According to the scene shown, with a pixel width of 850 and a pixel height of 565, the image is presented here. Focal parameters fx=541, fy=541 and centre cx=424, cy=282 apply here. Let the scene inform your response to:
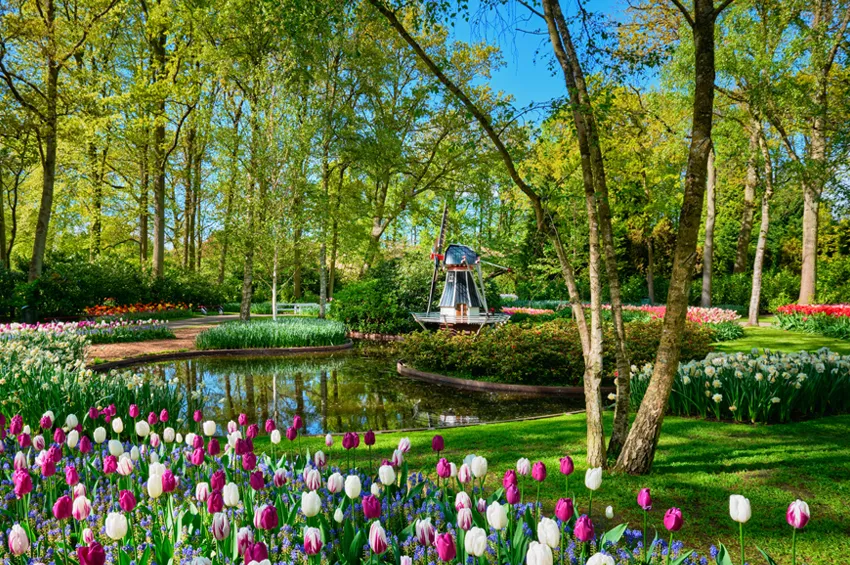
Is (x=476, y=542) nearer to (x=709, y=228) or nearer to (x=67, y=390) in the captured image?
(x=67, y=390)

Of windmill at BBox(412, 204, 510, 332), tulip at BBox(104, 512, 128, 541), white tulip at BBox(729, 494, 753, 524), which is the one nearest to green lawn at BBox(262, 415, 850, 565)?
white tulip at BBox(729, 494, 753, 524)

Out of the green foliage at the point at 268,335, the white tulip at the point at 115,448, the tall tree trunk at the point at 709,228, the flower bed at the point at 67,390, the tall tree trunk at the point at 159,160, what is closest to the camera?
the white tulip at the point at 115,448

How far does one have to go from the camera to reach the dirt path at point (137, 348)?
12.4m

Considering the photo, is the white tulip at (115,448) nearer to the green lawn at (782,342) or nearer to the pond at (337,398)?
the pond at (337,398)

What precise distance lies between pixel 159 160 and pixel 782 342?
2326 cm

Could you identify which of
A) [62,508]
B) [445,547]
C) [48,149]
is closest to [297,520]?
[62,508]

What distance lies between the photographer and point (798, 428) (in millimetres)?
5840

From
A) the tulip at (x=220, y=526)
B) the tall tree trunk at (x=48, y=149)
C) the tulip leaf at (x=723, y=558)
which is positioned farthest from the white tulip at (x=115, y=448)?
the tall tree trunk at (x=48, y=149)

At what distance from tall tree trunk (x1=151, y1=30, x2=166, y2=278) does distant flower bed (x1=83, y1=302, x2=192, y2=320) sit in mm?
1556

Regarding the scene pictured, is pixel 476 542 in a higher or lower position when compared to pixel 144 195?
lower

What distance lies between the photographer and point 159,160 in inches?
902

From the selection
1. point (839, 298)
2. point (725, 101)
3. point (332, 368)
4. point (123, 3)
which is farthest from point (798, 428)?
point (123, 3)

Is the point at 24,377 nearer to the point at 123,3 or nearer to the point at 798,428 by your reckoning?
the point at 798,428

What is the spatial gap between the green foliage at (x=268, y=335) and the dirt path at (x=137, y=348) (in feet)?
1.92
